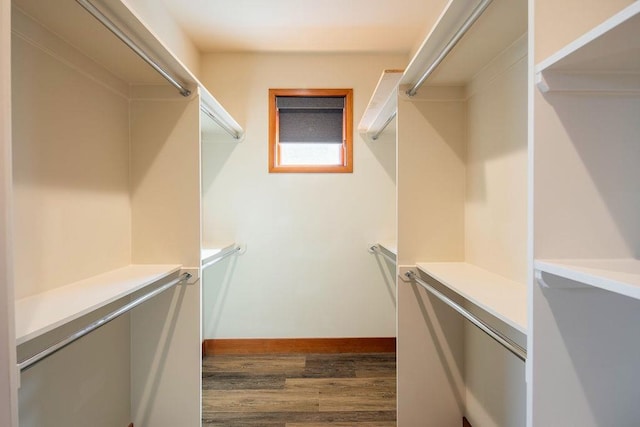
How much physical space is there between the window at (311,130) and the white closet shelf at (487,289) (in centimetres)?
129

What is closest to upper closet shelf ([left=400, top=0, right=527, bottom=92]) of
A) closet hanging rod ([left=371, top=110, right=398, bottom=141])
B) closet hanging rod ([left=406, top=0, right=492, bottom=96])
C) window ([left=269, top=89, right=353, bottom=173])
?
closet hanging rod ([left=406, top=0, right=492, bottom=96])

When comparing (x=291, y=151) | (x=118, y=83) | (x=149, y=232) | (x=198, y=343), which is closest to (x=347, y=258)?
(x=291, y=151)

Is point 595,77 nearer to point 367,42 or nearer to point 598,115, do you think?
point 598,115

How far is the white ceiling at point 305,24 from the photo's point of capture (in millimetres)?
1890

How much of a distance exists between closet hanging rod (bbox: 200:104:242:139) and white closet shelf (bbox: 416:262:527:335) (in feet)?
4.83

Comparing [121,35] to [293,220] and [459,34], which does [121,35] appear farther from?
[293,220]

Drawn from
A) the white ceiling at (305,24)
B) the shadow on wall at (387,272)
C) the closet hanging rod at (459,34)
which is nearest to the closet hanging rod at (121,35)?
the white ceiling at (305,24)

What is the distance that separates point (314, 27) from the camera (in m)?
2.11

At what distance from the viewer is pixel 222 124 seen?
2088 millimetres

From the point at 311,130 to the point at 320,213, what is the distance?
73 centimetres

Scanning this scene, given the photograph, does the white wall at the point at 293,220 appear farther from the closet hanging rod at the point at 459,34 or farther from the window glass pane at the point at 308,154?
the closet hanging rod at the point at 459,34

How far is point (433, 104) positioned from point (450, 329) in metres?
1.21

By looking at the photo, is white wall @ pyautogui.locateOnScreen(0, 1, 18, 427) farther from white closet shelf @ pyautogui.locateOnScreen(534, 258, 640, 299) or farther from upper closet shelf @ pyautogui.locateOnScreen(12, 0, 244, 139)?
white closet shelf @ pyautogui.locateOnScreen(534, 258, 640, 299)

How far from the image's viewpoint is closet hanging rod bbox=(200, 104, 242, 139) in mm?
1726
